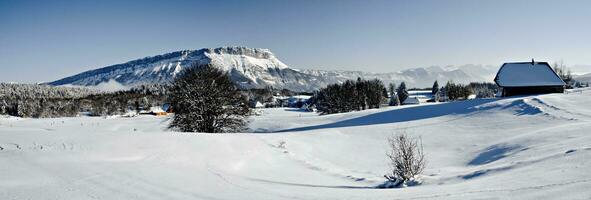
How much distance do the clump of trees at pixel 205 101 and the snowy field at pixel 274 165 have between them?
20.6 ft

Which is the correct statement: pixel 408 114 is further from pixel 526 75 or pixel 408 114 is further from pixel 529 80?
pixel 526 75

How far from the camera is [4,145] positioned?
13438mm

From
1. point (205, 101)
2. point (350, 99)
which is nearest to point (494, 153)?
point (205, 101)

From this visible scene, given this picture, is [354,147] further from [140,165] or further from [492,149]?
[140,165]

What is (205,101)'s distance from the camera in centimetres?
2866

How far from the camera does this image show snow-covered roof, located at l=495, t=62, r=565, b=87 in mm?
52969

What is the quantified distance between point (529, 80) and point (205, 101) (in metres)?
46.0

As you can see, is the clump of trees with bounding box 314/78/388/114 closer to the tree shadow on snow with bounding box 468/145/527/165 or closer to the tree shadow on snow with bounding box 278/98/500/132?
the tree shadow on snow with bounding box 278/98/500/132

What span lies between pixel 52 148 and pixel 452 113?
36.2 m

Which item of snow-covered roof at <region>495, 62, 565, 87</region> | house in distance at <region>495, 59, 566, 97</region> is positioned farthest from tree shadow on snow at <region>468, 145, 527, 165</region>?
snow-covered roof at <region>495, 62, 565, 87</region>

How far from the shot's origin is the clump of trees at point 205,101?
28.4m

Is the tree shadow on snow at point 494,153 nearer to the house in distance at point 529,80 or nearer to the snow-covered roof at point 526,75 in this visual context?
the house in distance at point 529,80

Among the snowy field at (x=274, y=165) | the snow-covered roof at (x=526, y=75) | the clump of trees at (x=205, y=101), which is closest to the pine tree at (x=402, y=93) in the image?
the snow-covered roof at (x=526, y=75)

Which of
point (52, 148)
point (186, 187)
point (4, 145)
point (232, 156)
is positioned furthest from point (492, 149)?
point (4, 145)
